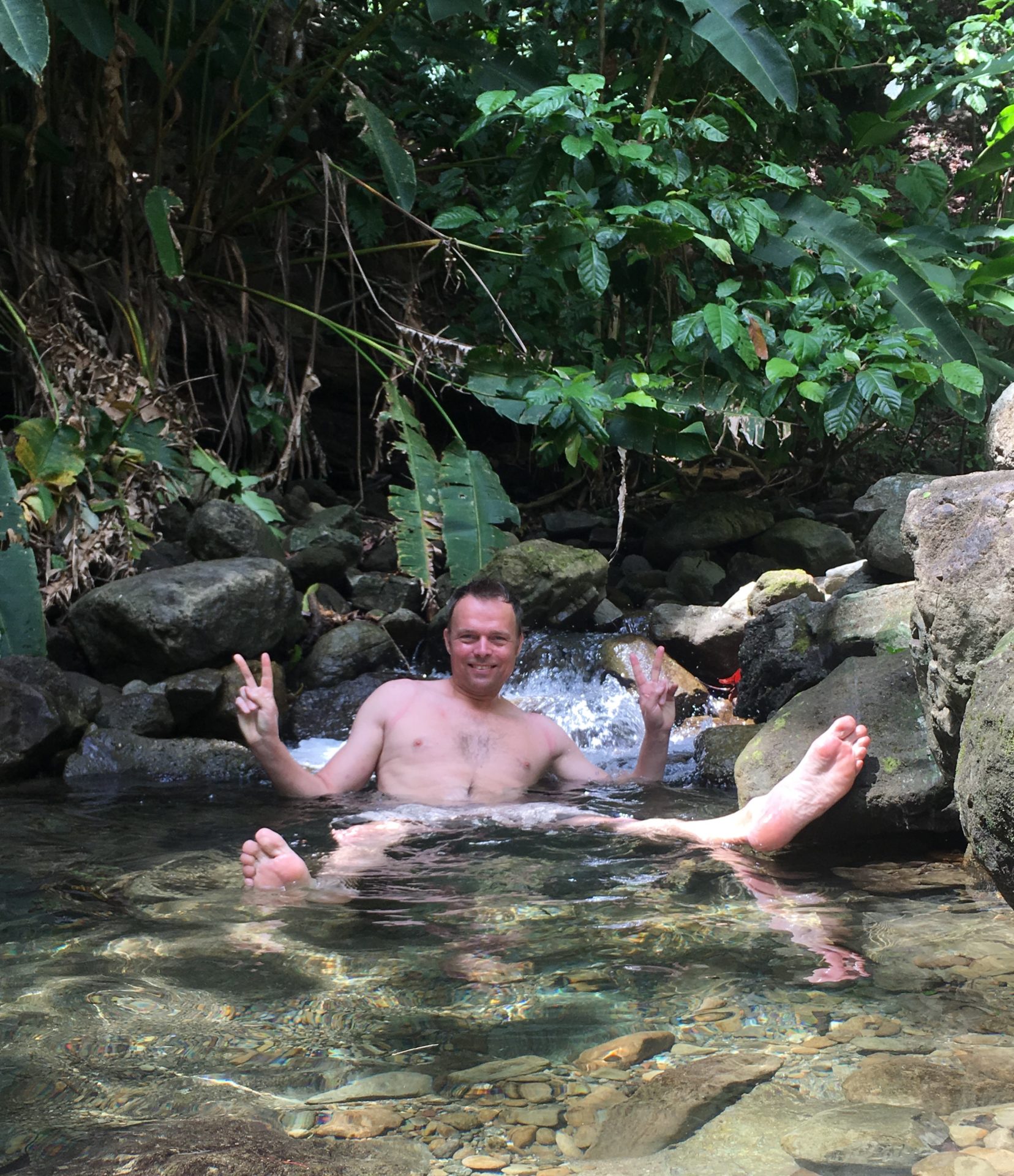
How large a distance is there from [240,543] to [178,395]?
1361 millimetres

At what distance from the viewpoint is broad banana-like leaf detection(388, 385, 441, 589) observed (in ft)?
17.8

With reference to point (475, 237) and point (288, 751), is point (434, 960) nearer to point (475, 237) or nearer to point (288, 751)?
point (288, 751)

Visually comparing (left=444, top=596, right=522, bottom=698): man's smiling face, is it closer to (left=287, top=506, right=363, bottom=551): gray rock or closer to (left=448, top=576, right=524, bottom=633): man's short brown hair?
(left=448, top=576, right=524, bottom=633): man's short brown hair

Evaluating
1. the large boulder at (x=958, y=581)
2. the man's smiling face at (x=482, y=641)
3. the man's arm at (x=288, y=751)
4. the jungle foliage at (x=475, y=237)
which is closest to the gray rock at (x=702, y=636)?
the jungle foliage at (x=475, y=237)

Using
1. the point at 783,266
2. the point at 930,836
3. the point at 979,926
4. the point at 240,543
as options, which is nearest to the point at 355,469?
the point at 240,543

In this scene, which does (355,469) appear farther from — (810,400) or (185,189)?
(810,400)

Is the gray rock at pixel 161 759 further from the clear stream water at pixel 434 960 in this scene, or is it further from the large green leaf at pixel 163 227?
the large green leaf at pixel 163 227

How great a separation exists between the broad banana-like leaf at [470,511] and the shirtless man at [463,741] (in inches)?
36.5

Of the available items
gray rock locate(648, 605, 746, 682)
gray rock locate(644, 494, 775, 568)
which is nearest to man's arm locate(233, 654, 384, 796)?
gray rock locate(648, 605, 746, 682)

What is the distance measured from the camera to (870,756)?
3.52m

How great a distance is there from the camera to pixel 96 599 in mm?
5551

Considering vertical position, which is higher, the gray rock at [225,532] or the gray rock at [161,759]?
the gray rock at [225,532]

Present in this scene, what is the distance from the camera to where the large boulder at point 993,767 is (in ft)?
6.98

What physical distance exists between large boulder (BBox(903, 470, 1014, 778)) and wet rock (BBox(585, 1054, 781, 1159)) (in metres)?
1.35
